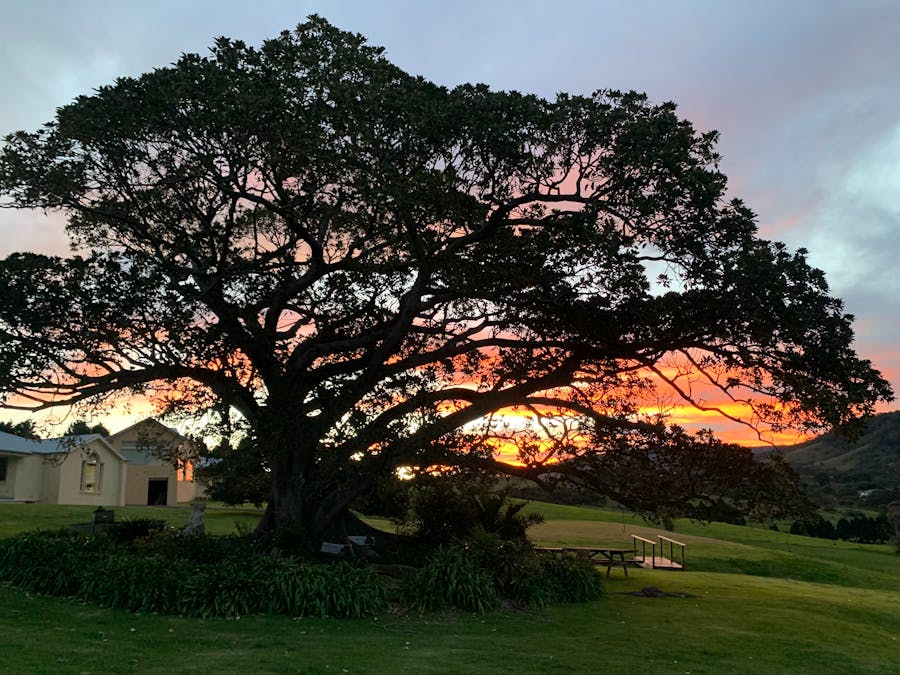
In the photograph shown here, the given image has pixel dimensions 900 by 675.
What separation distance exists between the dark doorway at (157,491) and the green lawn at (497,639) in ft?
106

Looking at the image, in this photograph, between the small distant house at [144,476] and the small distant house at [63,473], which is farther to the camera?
the small distant house at [144,476]

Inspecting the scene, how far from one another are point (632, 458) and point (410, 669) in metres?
7.88

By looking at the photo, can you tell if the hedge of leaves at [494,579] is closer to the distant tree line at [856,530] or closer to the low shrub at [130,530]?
the low shrub at [130,530]

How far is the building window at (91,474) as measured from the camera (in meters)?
40.0

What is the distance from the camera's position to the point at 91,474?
40.3m

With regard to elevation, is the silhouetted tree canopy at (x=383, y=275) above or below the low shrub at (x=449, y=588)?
above

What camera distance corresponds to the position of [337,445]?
15672mm

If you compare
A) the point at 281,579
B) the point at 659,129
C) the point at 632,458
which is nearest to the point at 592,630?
the point at 632,458

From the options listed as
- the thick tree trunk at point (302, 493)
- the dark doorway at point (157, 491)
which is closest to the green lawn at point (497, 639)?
the thick tree trunk at point (302, 493)

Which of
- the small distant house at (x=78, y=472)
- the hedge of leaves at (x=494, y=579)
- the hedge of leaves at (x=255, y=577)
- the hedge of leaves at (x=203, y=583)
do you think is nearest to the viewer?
the hedge of leaves at (x=203, y=583)

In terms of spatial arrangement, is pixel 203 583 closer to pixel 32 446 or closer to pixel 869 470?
pixel 32 446

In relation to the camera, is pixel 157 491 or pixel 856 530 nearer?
pixel 157 491

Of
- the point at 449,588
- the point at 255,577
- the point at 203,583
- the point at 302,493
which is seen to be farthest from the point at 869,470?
the point at 203,583

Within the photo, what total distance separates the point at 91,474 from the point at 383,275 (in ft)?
102
